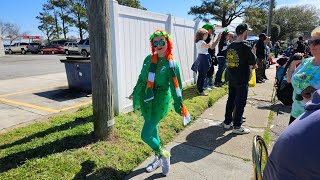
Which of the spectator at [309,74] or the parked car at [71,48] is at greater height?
the parked car at [71,48]

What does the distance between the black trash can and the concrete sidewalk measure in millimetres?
3203

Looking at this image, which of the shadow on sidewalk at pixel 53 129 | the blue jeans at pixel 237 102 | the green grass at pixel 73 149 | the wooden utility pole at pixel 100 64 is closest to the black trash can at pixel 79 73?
the green grass at pixel 73 149

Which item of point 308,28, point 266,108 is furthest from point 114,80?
point 308,28

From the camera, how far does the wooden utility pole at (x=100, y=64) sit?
11.1ft

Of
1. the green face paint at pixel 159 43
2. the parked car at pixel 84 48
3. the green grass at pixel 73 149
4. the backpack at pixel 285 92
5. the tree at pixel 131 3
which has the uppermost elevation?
the tree at pixel 131 3

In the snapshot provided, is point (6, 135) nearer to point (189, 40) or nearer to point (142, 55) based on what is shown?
point (142, 55)

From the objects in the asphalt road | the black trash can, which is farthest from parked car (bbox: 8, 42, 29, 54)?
the black trash can

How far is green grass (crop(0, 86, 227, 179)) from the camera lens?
2939 millimetres

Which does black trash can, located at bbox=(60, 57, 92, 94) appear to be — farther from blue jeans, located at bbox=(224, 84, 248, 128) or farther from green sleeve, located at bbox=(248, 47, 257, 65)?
green sleeve, located at bbox=(248, 47, 257, 65)

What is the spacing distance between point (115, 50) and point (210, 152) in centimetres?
227

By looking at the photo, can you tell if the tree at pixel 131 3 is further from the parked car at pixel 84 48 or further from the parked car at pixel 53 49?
the parked car at pixel 84 48

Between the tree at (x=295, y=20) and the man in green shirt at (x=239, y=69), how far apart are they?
44.2m

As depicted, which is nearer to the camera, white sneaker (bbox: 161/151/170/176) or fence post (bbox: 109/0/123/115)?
white sneaker (bbox: 161/151/170/176)

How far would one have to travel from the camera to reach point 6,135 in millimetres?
3982
